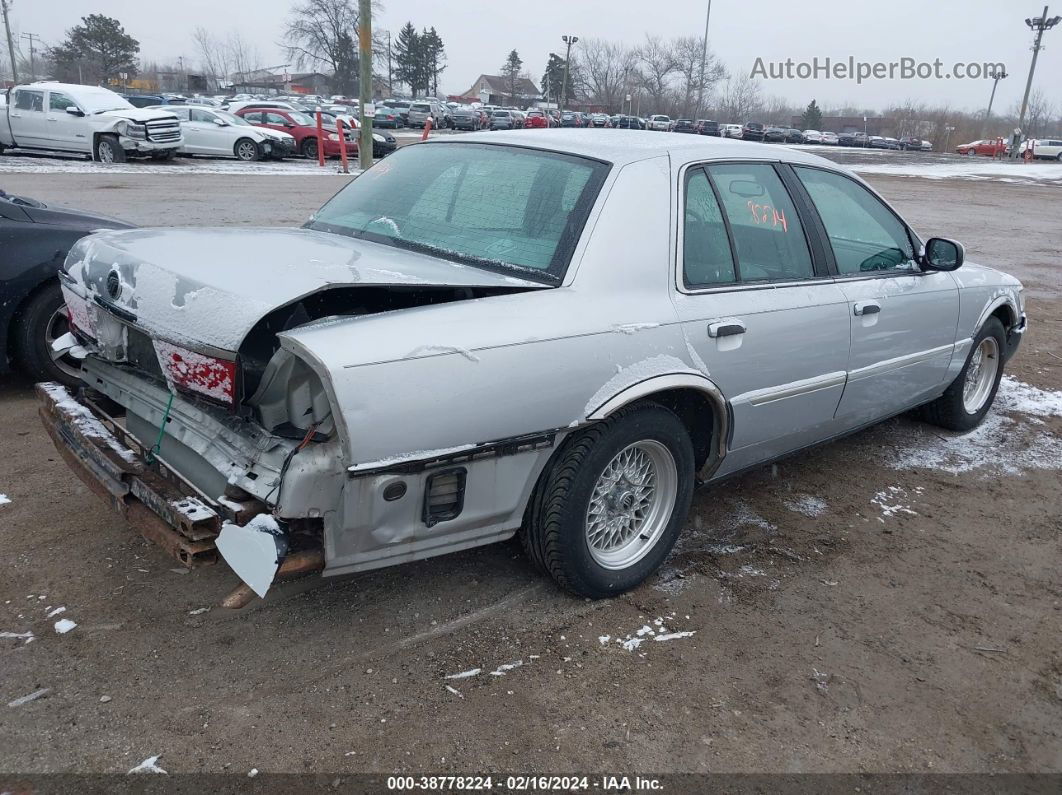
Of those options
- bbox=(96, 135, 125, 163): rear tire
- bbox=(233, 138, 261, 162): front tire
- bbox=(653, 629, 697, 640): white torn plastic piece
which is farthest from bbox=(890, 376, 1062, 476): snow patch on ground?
bbox=(233, 138, 261, 162): front tire

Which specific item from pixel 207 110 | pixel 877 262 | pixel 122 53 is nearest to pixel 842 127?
pixel 122 53

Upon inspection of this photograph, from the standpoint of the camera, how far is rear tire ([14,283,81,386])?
15.8ft

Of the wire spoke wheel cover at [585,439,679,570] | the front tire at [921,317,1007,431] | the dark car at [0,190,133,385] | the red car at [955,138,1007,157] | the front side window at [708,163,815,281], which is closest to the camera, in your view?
the wire spoke wheel cover at [585,439,679,570]

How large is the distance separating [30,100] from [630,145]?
20.3 metres

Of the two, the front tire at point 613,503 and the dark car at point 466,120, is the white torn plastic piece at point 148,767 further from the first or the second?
the dark car at point 466,120

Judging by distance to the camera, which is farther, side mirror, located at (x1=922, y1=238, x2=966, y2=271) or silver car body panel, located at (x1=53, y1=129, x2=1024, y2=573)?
side mirror, located at (x1=922, y1=238, x2=966, y2=271)

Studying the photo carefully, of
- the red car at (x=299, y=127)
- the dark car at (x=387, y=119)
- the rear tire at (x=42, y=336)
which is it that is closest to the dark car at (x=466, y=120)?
the dark car at (x=387, y=119)

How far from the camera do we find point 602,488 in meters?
3.12

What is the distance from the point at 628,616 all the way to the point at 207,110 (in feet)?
75.9

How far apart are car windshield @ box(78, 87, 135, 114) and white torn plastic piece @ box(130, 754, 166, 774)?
2036 cm

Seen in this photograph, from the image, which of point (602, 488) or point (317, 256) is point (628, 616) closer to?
point (602, 488)

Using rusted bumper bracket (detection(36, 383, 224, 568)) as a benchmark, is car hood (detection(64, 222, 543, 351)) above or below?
above

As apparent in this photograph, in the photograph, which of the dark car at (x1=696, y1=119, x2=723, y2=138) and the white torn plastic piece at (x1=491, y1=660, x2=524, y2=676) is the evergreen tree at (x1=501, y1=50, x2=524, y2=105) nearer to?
the dark car at (x1=696, y1=119, x2=723, y2=138)

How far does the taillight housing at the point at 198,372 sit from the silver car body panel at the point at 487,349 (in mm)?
61
